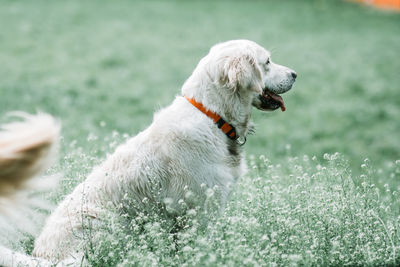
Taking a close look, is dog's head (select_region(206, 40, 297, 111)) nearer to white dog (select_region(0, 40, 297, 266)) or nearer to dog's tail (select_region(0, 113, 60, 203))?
white dog (select_region(0, 40, 297, 266))

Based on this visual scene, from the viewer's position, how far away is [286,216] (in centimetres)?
351

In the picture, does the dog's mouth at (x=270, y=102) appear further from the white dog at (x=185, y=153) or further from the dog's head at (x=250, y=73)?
the white dog at (x=185, y=153)

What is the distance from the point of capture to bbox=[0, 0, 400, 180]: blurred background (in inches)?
310

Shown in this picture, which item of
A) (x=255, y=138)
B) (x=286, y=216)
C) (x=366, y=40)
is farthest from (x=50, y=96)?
(x=366, y=40)

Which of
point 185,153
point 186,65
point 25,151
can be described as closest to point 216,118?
point 185,153

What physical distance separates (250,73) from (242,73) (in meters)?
0.08

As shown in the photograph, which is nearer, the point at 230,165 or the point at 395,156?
the point at 230,165

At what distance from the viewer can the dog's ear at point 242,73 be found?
3.58 meters

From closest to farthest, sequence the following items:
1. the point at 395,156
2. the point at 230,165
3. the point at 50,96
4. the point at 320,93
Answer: the point at 230,165
the point at 395,156
the point at 50,96
the point at 320,93

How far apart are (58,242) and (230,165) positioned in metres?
1.34

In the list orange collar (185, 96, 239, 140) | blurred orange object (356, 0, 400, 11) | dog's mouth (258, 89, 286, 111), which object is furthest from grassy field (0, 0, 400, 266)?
blurred orange object (356, 0, 400, 11)

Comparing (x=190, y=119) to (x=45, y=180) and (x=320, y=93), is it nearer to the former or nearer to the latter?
(x=45, y=180)

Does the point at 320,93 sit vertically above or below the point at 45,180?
below

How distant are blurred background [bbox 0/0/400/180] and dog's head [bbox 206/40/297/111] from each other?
29cm
